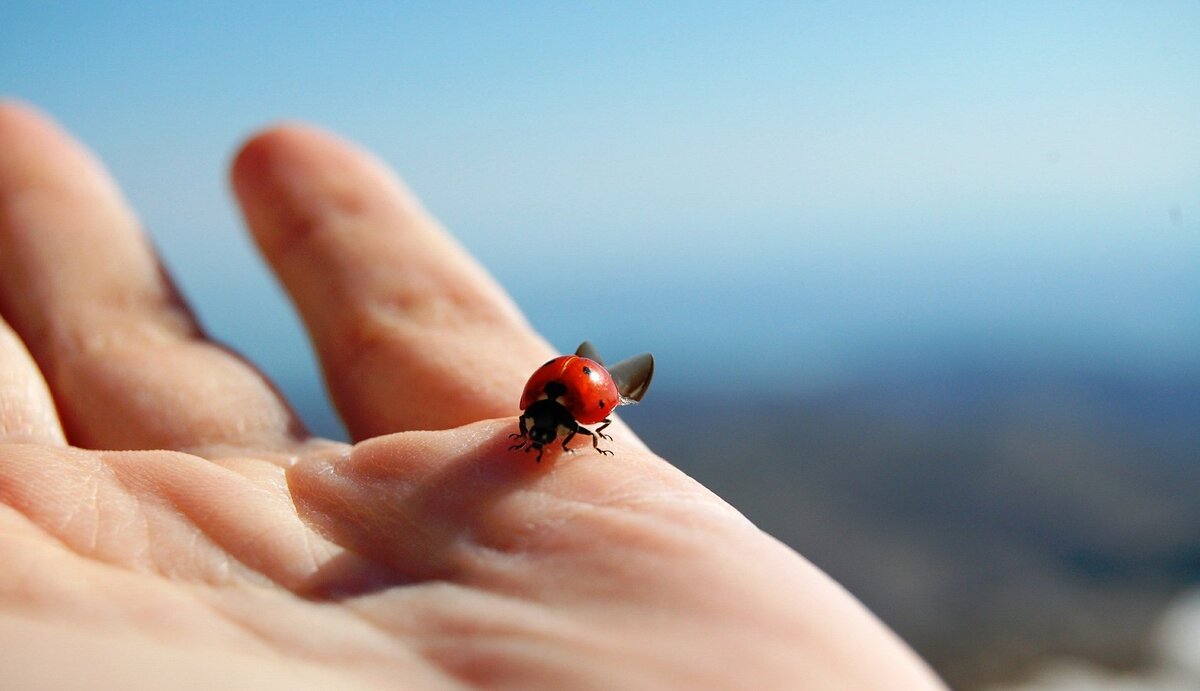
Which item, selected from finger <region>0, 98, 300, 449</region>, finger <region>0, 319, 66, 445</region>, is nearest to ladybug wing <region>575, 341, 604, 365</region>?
finger <region>0, 98, 300, 449</region>

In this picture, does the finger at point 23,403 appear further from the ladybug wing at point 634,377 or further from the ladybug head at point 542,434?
the ladybug wing at point 634,377

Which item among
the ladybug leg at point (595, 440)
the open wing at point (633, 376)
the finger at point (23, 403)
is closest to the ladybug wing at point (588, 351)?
the open wing at point (633, 376)

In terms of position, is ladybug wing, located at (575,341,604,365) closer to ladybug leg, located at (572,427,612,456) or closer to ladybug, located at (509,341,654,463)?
ladybug, located at (509,341,654,463)

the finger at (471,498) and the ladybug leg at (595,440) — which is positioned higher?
the ladybug leg at (595,440)

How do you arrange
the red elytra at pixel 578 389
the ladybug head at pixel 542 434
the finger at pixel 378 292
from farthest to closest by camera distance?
the finger at pixel 378 292 → the red elytra at pixel 578 389 → the ladybug head at pixel 542 434

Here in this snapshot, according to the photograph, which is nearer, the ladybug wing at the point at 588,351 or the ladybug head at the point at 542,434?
the ladybug head at the point at 542,434
